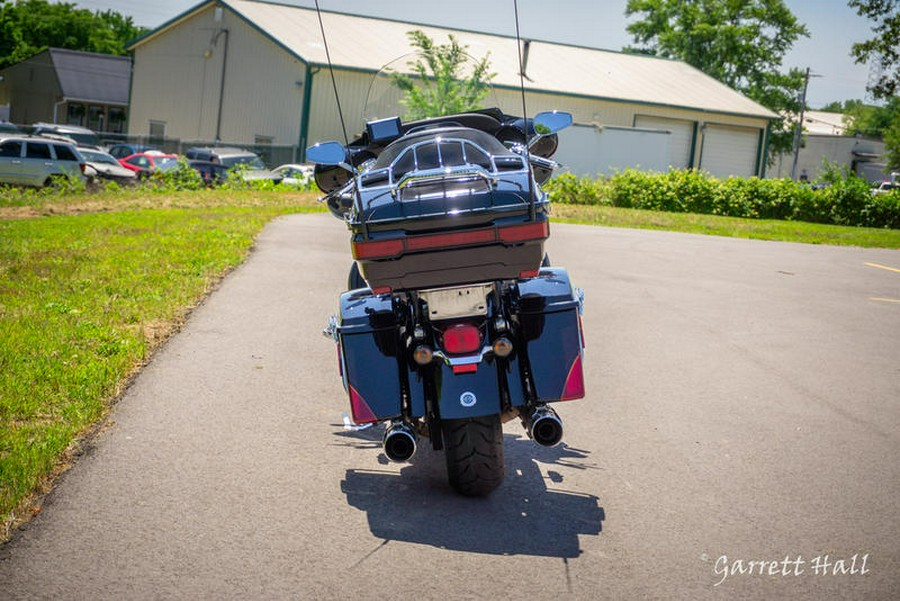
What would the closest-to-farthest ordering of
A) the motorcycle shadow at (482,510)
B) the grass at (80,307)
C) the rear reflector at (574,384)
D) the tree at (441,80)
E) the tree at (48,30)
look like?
1. the motorcycle shadow at (482,510)
2. the rear reflector at (574,384)
3. the grass at (80,307)
4. the tree at (441,80)
5. the tree at (48,30)

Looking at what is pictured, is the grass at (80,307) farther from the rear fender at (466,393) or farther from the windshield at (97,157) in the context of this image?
the windshield at (97,157)

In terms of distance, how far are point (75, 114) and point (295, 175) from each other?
4379 cm

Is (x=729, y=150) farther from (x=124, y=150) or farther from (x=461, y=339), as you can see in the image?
(x=461, y=339)

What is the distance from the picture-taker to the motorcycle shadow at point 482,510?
430 centimetres

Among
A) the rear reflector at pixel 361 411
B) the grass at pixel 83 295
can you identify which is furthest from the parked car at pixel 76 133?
the rear reflector at pixel 361 411

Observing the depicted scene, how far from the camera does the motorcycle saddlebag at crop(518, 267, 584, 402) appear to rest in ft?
15.1

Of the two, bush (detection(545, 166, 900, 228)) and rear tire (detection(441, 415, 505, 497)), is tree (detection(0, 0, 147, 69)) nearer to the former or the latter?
bush (detection(545, 166, 900, 228))

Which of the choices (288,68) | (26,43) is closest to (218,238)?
(288,68)

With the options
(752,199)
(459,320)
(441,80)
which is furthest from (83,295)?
(752,199)

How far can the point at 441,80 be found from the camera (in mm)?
9352

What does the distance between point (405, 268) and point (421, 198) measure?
337 millimetres

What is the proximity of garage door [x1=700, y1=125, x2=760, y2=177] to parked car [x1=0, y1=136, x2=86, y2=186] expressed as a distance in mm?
31718

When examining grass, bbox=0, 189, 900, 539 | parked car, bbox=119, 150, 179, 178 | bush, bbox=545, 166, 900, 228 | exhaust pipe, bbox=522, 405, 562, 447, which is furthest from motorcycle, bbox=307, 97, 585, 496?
parked car, bbox=119, 150, 179, 178

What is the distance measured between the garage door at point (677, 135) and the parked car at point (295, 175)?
21.2m
